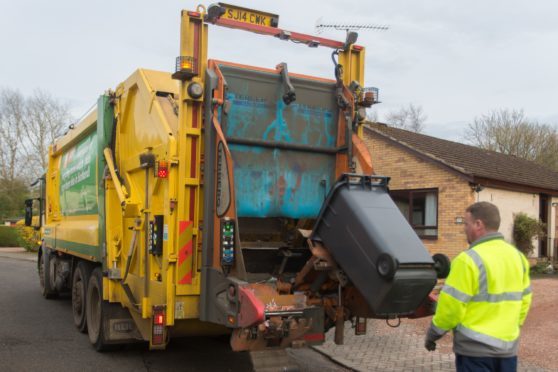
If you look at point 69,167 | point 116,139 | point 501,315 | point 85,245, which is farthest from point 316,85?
point 69,167

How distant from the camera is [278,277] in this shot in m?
5.05

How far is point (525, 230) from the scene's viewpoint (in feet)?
46.6

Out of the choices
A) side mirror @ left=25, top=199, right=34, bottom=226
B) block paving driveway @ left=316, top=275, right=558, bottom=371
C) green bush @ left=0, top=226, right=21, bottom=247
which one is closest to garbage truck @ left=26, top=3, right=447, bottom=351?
block paving driveway @ left=316, top=275, right=558, bottom=371

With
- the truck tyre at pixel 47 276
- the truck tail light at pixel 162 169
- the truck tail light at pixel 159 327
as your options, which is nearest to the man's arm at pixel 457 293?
the truck tail light at pixel 159 327

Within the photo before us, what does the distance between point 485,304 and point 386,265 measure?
729mm

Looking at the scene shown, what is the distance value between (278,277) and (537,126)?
2923cm

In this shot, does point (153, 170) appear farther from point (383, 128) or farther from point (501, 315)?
point (383, 128)

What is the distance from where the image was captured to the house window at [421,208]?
13.9m

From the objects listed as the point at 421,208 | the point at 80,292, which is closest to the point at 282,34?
the point at 80,292

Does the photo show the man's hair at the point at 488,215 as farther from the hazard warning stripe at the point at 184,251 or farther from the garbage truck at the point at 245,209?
the hazard warning stripe at the point at 184,251

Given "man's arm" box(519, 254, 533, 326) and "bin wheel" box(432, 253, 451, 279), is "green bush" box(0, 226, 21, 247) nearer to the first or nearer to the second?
"bin wheel" box(432, 253, 451, 279)

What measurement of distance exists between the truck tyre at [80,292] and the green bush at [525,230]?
35.8 ft

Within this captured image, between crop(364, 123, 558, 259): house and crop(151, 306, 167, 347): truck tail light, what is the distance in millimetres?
9344

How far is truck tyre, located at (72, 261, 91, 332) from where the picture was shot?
7.42 metres
